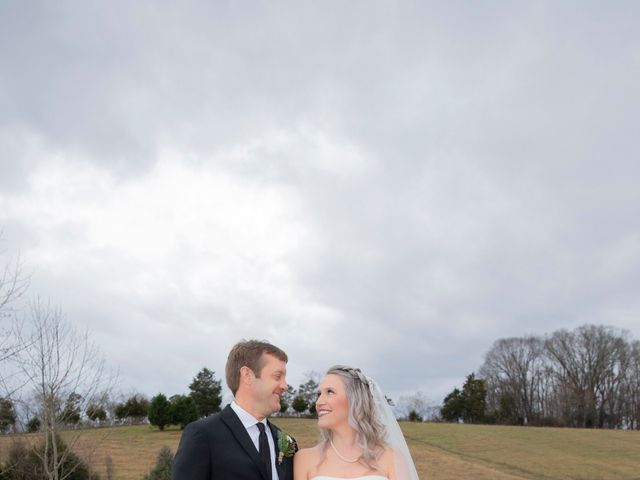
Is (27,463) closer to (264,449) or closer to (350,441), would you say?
(350,441)

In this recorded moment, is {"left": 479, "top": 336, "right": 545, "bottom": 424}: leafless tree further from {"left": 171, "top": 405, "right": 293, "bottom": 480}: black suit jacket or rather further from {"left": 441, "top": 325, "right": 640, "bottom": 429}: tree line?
{"left": 171, "top": 405, "right": 293, "bottom": 480}: black suit jacket

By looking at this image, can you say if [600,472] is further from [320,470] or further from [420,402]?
[420,402]

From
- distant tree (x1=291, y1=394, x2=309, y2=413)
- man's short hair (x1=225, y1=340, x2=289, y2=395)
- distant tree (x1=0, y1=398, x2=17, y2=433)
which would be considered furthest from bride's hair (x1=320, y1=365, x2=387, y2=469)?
distant tree (x1=291, y1=394, x2=309, y2=413)

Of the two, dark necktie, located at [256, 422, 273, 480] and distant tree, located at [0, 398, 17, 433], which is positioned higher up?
dark necktie, located at [256, 422, 273, 480]

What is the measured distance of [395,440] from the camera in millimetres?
5559

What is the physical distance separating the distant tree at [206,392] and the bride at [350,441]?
43731 mm

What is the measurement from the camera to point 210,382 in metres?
50.3

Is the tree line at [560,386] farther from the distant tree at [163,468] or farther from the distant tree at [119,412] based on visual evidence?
the distant tree at [163,468]

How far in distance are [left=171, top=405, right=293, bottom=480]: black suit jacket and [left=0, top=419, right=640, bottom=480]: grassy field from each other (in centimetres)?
1704

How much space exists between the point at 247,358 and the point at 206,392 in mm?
47403

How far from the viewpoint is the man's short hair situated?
4246mm

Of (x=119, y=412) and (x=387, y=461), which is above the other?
(x=387, y=461)

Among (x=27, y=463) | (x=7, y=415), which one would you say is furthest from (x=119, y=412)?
(x=27, y=463)

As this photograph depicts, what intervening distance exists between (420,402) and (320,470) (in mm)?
74206
